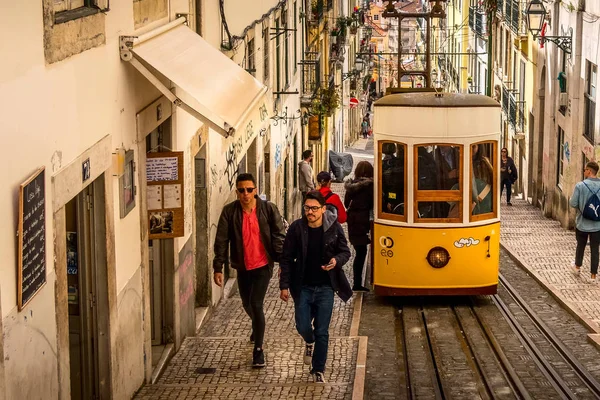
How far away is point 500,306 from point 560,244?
7363 millimetres

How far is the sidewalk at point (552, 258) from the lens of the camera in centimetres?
1353

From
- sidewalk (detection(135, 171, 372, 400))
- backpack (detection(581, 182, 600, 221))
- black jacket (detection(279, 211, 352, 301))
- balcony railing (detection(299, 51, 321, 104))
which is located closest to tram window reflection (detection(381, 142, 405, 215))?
sidewalk (detection(135, 171, 372, 400))

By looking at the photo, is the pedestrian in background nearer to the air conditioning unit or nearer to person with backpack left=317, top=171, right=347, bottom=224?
the air conditioning unit

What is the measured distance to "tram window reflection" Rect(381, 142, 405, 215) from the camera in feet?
44.0

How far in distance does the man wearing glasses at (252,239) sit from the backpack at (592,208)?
6267 millimetres

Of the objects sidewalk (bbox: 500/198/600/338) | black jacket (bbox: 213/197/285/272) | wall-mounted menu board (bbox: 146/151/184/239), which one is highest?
wall-mounted menu board (bbox: 146/151/184/239)

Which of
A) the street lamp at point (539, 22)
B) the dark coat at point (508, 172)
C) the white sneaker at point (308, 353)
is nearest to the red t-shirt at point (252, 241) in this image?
the white sneaker at point (308, 353)

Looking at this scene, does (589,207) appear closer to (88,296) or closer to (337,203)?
(337,203)

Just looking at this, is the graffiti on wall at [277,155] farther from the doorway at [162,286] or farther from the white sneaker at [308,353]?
the white sneaker at [308,353]

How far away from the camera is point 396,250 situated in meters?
13.5

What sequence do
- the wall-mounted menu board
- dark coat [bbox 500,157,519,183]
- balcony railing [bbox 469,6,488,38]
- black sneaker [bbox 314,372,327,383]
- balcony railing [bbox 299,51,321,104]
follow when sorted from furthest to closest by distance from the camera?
balcony railing [bbox 469,6,488,38]
dark coat [bbox 500,157,519,183]
balcony railing [bbox 299,51,321,104]
the wall-mounted menu board
black sneaker [bbox 314,372,327,383]

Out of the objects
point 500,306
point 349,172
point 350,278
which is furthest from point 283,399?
point 349,172

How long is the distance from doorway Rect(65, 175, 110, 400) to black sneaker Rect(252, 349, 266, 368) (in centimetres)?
227

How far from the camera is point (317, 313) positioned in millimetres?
9148
